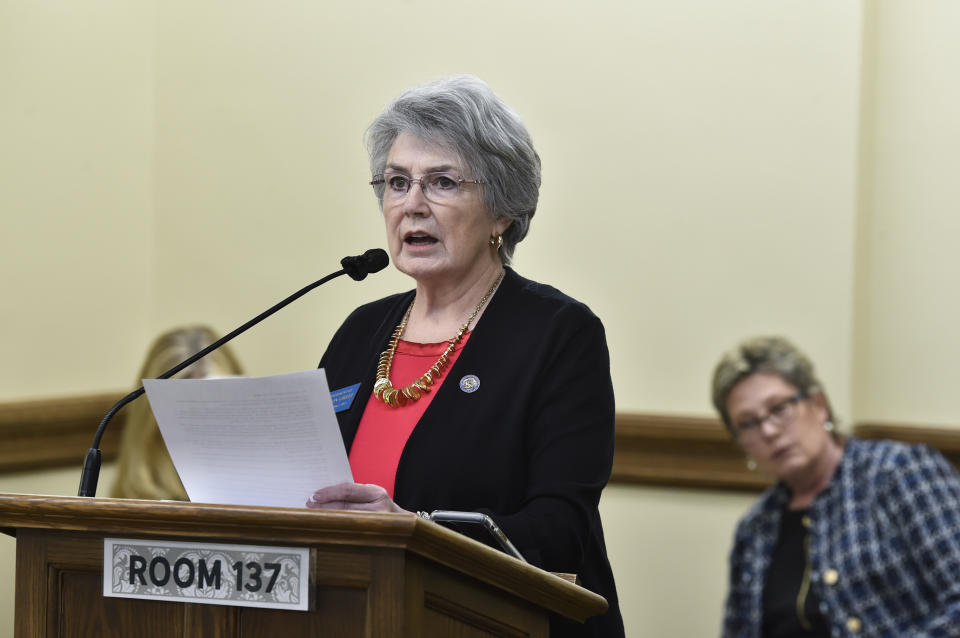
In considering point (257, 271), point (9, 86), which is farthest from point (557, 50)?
point (9, 86)

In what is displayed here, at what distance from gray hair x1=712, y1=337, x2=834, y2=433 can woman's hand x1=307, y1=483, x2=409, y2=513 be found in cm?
202

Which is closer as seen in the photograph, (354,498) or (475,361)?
(354,498)

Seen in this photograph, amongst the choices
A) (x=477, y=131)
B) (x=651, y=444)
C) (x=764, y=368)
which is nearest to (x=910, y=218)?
(x=764, y=368)

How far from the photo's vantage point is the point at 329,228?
443 centimetres

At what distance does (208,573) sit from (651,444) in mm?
2742

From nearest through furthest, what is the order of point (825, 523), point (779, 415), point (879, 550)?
point (879, 550)
point (825, 523)
point (779, 415)

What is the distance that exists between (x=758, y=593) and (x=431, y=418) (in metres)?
1.59

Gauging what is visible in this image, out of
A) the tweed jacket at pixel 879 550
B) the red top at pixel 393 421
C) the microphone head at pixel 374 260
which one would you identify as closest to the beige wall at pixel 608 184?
the tweed jacket at pixel 879 550

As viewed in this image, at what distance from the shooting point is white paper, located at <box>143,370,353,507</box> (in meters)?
1.51

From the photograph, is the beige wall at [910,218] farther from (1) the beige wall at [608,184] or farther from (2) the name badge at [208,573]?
(2) the name badge at [208,573]

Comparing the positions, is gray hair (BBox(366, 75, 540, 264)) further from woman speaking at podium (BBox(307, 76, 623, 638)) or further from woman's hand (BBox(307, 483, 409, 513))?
woman's hand (BBox(307, 483, 409, 513))

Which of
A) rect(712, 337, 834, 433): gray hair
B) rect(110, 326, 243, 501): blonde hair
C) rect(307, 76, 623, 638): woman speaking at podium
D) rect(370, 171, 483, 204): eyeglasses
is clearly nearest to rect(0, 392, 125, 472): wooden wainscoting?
rect(110, 326, 243, 501): blonde hair

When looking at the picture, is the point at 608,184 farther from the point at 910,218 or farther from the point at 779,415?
the point at 779,415

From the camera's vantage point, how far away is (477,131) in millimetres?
2025
